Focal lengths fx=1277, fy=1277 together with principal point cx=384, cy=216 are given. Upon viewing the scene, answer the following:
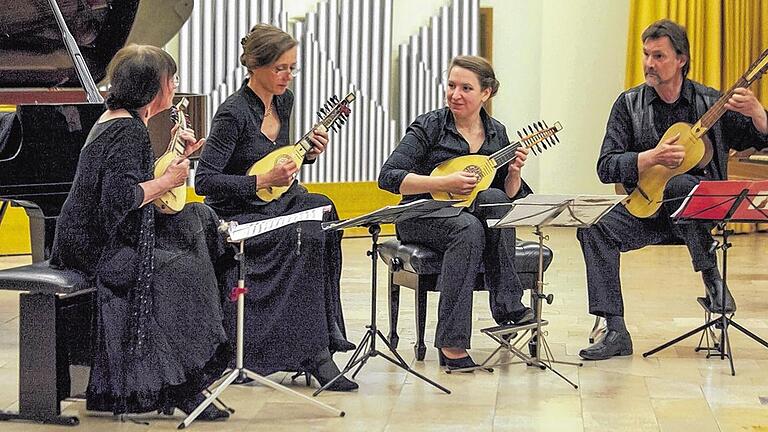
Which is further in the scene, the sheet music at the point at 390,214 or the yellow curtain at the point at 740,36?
the yellow curtain at the point at 740,36

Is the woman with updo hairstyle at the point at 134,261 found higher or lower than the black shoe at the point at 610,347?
higher

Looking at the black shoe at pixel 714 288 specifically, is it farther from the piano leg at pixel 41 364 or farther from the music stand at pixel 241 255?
the piano leg at pixel 41 364

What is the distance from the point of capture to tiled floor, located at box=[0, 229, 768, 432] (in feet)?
13.4

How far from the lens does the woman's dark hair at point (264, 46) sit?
15.4 feet

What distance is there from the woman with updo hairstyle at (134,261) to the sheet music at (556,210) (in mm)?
1119

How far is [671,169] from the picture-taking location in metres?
5.20

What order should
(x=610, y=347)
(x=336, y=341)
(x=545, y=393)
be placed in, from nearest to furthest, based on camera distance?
(x=545, y=393) → (x=336, y=341) → (x=610, y=347)

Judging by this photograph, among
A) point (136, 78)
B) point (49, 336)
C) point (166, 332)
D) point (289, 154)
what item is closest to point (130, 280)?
point (166, 332)

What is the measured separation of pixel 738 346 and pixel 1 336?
10.3 ft

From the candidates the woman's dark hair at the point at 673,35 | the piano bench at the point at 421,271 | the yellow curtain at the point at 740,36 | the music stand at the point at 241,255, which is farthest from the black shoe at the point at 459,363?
the yellow curtain at the point at 740,36

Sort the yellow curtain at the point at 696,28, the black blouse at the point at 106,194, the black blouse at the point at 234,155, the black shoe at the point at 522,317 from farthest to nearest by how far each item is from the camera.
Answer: the yellow curtain at the point at 696,28, the black shoe at the point at 522,317, the black blouse at the point at 234,155, the black blouse at the point at 106,194

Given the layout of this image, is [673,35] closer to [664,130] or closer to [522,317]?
[664,130]

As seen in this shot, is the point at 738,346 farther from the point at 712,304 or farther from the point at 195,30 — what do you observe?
the point at 195,30

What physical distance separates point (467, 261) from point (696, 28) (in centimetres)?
486
